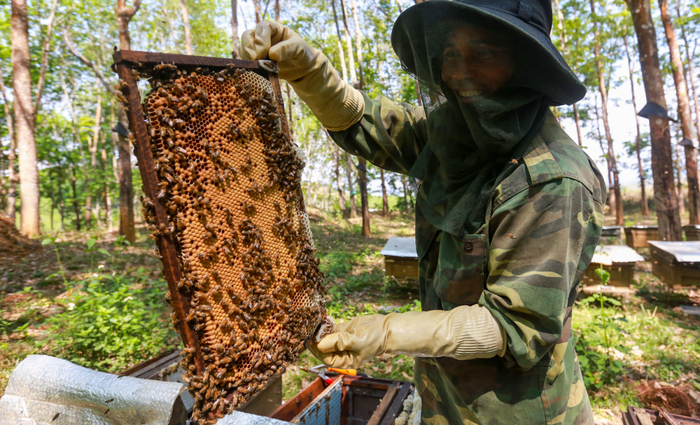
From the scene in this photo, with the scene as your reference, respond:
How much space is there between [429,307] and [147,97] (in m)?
1.81

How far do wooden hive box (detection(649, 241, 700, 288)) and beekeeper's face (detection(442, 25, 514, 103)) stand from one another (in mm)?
7383

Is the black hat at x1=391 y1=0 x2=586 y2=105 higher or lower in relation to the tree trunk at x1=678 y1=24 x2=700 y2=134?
lower

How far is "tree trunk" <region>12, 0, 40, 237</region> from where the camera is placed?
9125mm

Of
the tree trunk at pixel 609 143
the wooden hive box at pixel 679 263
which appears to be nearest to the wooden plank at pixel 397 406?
the wooden hive box at pixel 679 263

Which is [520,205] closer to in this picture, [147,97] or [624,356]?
[147,97]

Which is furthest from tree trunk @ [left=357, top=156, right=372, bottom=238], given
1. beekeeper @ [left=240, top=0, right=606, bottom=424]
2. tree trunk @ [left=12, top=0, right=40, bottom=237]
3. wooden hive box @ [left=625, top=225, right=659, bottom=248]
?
beekeeper @ [left=240, top=0, right=606, bottom=424]

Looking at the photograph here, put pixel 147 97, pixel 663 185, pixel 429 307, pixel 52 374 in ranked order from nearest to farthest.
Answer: pixel 147 97, pixel 429 307, pixel 52 374, pixel 663 185

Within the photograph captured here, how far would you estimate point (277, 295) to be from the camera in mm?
1767

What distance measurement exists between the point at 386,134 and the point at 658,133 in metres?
10.7

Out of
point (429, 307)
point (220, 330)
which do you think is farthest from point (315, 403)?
point (220, 330)

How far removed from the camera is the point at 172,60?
153cm

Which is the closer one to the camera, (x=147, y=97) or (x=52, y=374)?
(x=147, y=97)

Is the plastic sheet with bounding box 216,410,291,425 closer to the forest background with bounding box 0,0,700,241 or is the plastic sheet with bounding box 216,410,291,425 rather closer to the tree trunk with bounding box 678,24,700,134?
the forest background with bounding box 0,0,700,241

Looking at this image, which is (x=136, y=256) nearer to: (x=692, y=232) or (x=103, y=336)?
(x=103, y=336)
